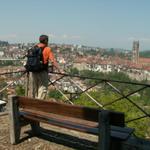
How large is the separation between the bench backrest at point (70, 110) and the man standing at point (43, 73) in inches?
75.8

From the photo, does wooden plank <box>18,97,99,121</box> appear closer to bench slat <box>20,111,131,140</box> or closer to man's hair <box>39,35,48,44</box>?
bench slat <box>20,111,131,140</box>

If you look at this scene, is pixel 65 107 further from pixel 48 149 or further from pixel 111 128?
pixel 48 149

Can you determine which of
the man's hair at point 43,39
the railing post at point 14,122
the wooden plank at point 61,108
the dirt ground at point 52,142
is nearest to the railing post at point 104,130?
the wooden plank at point 61,108

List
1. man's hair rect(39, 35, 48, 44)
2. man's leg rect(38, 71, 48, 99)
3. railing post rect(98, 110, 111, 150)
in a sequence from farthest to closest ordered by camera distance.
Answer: man's leg rect(38, 71, 48, 99) → man's hair rect(39, 35, 48, 44) → railing post rect(98, 110, 111, 150)

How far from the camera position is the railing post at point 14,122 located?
4.88 metres

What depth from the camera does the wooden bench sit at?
3836 millimetres

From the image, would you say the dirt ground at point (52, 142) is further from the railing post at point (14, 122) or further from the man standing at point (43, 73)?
the man standing at point (43, 73)

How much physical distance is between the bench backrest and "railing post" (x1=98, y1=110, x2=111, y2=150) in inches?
2.4

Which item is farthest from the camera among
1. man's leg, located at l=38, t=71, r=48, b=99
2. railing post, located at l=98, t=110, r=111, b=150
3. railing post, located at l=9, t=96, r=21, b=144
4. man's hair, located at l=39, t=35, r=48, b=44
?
man's leg, located at l=38, t=71, r=48, b=99

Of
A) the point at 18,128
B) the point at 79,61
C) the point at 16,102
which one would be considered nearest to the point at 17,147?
the point at 18,128

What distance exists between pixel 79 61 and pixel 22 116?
420ft

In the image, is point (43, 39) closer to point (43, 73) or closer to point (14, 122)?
point (43, 73)

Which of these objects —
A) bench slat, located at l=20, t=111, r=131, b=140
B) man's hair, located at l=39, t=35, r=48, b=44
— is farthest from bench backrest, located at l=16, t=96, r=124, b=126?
man's hair, located at l=39, t=35, r=48, b=44

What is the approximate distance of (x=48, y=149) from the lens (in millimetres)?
4875
